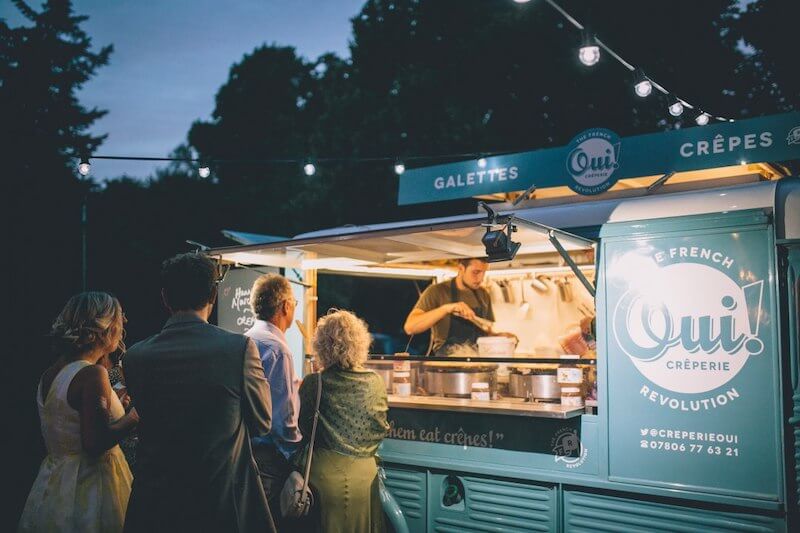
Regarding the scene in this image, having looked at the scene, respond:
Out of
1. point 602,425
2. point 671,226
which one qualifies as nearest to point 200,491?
point 602,425

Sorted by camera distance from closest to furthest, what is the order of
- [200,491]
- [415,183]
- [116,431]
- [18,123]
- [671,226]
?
[200,491], [116,431], [671,226], [415,183], [18,123]

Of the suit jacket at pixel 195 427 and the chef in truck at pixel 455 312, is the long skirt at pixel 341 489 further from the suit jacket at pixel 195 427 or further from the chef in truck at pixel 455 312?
the chef in truck at pixel 455 312

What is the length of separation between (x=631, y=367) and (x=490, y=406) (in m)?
1.06

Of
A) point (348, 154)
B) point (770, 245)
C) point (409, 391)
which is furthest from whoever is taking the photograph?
point (348, 154)

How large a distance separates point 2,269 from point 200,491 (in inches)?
555

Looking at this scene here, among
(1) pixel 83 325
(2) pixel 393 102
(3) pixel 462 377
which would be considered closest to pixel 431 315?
(3) pixel 462 377

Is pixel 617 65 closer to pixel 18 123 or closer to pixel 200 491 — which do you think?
pixel 18 123

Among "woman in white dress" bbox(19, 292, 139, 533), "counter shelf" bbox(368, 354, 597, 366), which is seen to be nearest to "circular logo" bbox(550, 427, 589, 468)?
"counter shelf" bbox(368, 354, 597, 366)

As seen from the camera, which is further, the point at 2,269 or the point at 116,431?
the point at 2,269

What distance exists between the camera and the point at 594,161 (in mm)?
5504

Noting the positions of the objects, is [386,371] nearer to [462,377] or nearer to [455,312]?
[462,377]

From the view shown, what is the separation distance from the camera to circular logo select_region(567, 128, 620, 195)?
17.8 ft

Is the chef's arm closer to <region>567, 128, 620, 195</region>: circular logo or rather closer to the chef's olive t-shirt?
the chef's olive t-shirt

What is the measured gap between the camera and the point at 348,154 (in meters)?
17.8
